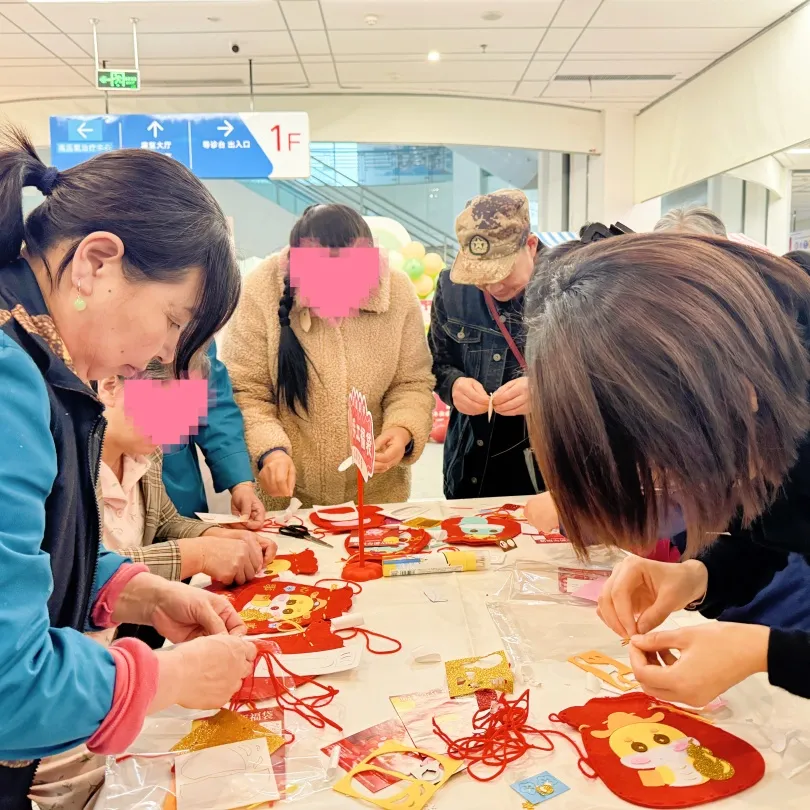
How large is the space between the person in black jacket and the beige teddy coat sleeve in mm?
1095

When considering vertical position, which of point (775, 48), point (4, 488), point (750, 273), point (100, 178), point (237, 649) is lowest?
point (237, 649)

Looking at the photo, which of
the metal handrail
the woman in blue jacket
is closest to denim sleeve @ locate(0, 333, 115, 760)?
the woman in blue jacket

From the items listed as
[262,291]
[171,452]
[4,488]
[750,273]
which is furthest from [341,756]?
[262,291]

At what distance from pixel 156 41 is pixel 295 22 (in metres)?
0.99

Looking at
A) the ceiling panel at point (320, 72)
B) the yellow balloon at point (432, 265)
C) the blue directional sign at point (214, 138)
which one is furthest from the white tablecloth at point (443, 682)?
the ceiling panel at point (320, 72)

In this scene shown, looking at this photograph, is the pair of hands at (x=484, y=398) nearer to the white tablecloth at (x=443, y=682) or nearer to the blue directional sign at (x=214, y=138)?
the white tablecloth at (x=443, y=682)

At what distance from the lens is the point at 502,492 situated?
2.01 metres

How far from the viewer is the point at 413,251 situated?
5711 mm

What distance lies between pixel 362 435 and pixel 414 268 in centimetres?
436

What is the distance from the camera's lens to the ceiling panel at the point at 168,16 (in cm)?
406

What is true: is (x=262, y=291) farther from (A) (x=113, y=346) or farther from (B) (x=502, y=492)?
(A) (x=113, y=346)

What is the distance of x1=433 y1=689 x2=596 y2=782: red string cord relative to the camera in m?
0.74

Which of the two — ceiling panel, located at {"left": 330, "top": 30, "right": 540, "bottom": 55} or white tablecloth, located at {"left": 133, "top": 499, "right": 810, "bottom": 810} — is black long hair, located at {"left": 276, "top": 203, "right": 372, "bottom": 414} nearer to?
white tablecloth, located at {"left": 133, "top": 499, "right": 810, "bottom": 810}

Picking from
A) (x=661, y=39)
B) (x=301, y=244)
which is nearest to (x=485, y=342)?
(x=301, y=244)
